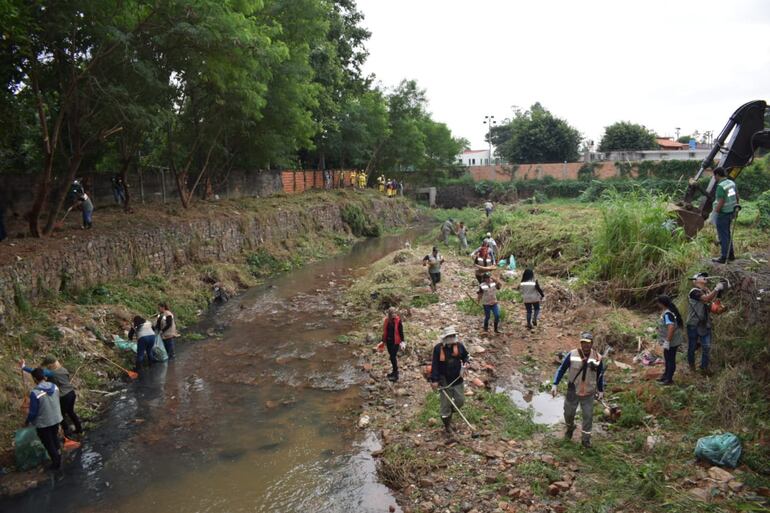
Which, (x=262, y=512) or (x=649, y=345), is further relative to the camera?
(x=649, y=345)

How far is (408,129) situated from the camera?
45.0 meters

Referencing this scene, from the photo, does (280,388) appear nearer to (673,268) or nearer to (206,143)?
(673,268)

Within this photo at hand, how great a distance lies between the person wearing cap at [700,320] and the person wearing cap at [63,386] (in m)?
10.1

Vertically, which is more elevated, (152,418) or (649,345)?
(649,345)

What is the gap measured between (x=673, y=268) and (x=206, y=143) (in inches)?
723

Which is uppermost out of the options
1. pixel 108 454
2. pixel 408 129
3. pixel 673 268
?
pixel 408 129

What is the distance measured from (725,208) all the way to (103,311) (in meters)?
13.7

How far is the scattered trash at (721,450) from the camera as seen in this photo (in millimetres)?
6531

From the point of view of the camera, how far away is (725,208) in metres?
9.68

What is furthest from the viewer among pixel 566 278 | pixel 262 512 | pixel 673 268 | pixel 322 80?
pixel 322 80

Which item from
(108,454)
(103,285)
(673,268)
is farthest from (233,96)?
(673,268)

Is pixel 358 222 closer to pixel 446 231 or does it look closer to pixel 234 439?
pixel 446 231

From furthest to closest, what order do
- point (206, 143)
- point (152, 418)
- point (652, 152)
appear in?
1. point (652, 152)
2. point (206, 143)
3. point (152, 418)

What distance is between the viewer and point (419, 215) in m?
46.3
